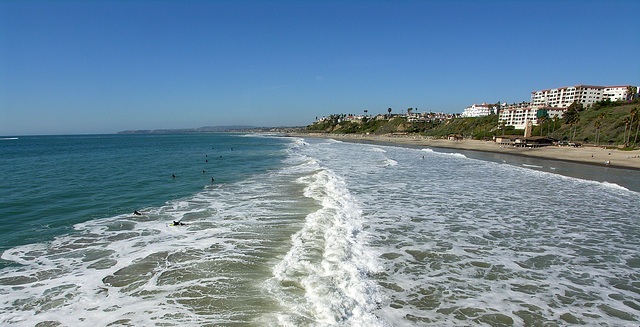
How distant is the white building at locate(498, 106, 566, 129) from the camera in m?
90.3

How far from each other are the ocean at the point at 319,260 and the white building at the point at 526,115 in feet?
296

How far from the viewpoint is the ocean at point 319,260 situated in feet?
19.4

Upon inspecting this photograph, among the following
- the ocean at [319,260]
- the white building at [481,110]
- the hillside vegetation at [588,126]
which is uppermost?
the white building at [481,110]

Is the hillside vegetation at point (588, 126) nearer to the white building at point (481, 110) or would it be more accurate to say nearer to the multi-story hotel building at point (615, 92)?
the multi-story hotel building at point (615, 92)

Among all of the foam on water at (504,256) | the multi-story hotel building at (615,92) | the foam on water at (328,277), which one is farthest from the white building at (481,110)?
the foam on water at (328,277)

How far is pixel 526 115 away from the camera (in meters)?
96.2

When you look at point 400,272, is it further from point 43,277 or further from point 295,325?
point 43,277

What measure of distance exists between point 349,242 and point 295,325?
4.29 m

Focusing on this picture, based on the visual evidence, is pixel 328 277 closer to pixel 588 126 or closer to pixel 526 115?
pixel 588 126

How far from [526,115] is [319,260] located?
111872 millimetres

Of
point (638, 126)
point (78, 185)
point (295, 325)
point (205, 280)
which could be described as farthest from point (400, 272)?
point (638, 126)

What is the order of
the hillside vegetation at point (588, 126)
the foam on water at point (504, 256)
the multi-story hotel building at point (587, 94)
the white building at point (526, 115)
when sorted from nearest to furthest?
1. the foam on water at point (504, 256)
2. the hillside vegetation at point (588, 126)
3. the white building at point (526, 115)
4. the multi-story hotel building at point (587, 94)

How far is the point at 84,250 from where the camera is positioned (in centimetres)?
906

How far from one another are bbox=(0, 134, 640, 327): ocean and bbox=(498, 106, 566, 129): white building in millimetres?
90258
